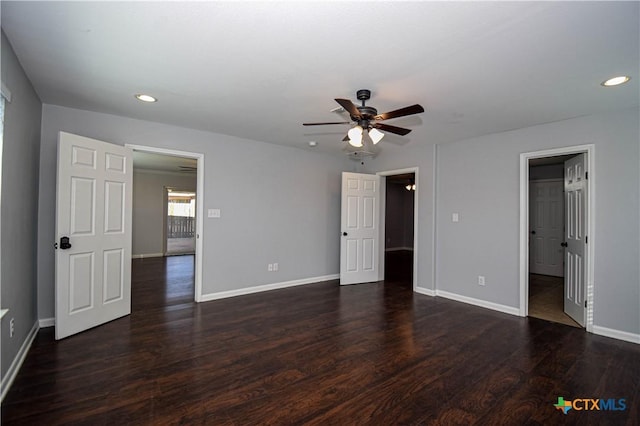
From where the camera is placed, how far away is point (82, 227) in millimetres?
3244

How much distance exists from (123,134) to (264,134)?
5.74 ft

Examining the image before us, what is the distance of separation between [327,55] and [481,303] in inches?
154

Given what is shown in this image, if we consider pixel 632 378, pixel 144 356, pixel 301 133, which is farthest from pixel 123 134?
pixel 632 378

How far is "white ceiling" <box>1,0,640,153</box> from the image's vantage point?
1.78 m

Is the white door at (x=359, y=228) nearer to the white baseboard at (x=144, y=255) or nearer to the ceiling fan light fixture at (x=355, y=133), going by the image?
the ceiling fan light fixture at (x=355, y=133)

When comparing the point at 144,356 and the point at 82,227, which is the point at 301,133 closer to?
the point at 82,227

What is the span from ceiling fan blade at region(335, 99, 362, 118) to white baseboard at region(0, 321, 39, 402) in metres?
3.05

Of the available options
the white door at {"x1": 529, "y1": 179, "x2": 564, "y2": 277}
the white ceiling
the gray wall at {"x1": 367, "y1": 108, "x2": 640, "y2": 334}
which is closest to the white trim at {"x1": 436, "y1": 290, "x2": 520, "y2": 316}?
the gray wall at {"x1": 367, "y1": 108, "x2": 640, "y2": 334}

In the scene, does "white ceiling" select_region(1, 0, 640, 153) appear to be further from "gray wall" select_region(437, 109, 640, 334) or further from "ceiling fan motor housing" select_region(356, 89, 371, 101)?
"gray wall" select_region(437, 109, 640, 334)

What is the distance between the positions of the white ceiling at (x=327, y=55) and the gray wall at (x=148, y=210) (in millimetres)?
5621

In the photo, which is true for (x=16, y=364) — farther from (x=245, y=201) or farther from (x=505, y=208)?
(x=505, y=208)

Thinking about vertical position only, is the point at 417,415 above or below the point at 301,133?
below

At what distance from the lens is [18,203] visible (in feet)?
8.57

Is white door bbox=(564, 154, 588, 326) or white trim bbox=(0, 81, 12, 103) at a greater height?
white trim bbox=(0, 81, 12, 103)
